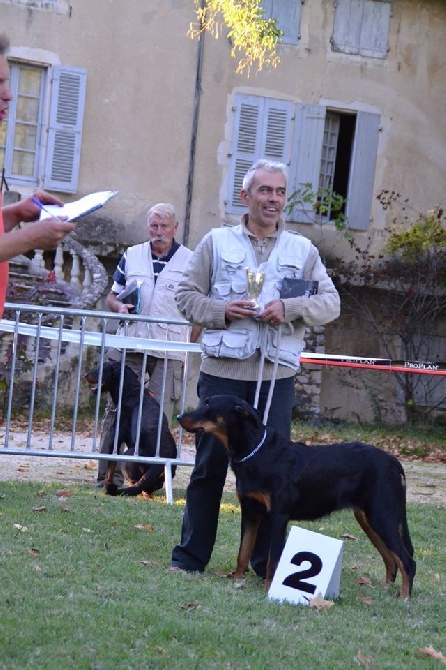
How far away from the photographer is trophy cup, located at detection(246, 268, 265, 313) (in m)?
6.38

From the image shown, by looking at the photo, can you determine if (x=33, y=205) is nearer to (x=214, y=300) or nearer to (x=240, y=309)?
(x=240, y=309)

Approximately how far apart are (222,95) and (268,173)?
13668mm

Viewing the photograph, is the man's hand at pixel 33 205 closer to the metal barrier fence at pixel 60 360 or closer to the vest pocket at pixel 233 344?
the vest pocket at pixel 233 344

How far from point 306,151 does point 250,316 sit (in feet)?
46.9

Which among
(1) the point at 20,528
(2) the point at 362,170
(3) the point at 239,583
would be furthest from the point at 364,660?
(2) the point at 362,170

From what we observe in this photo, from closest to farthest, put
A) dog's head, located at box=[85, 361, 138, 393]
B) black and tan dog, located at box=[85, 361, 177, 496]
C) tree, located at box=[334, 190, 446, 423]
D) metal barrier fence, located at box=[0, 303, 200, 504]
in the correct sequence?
metal barrier fence, located at box=[0, 303, 200, 504] < black and tan dog, located at box=[85, 361, 177, 496] < dog's head, located at box=[85, 361, 138, 393] < tree, located at box=[334, 190, 446, 423]

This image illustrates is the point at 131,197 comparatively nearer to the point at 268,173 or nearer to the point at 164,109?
the point at 164,109

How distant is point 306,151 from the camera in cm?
2033

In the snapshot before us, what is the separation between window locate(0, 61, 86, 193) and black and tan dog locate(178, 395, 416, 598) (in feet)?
44.0

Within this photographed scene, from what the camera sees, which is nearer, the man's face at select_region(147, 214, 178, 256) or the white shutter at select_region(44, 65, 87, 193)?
the man's face at select_region(147, 214, 178, 256)

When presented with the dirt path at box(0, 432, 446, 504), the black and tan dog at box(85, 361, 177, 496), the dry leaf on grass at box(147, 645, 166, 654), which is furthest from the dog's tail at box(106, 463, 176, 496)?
the dry leaf on grass at box(147, 645, 166, 654)

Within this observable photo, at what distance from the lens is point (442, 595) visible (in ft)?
21.7

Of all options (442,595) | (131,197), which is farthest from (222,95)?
(442,595)

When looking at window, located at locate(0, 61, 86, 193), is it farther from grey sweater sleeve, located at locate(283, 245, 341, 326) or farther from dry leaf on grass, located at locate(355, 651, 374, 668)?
dry leaf on grass, located at locate(355, 651, 374, 668)
